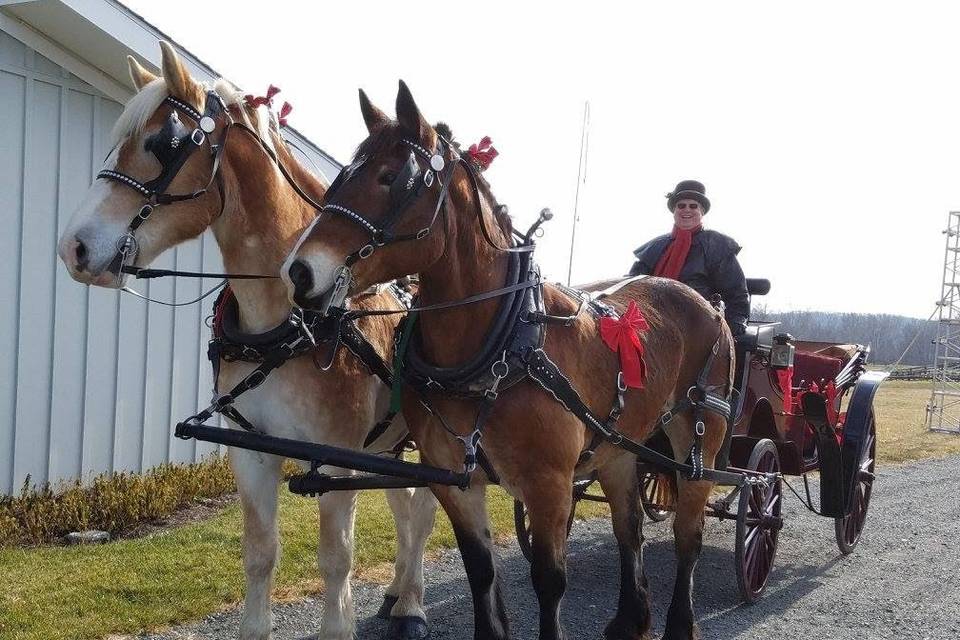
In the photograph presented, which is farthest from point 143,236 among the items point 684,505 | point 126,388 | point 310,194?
point 126,388

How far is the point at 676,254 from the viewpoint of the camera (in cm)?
550

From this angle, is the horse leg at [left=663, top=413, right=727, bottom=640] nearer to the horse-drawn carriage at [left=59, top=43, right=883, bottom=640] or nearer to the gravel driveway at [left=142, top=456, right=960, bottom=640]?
the horse-drawn carriage at [left=59, top=43, right=883, bottom=640]

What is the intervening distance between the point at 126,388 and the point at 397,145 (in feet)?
16.9

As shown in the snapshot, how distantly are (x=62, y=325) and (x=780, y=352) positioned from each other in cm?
541

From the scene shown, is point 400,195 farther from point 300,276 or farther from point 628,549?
point 628,549

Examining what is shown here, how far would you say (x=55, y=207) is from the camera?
21.2 ft

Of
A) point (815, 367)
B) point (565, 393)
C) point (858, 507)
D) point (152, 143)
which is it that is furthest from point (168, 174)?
point (858, 507)

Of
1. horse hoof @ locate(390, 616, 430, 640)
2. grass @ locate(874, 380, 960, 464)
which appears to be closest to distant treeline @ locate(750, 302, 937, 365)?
grass @ locate(874, 380, 960, 464)

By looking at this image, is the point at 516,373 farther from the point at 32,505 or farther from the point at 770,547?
the point at 32,505

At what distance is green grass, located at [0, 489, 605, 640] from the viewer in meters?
4.46

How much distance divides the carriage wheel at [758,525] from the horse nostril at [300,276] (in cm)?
341

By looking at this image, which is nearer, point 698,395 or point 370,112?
point 370,112

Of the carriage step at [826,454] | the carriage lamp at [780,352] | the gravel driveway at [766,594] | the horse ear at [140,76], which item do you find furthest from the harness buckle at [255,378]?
the carriage step at [826,454]

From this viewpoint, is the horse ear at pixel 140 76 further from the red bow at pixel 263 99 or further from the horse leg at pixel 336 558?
the horse leg at pixel 336 558
